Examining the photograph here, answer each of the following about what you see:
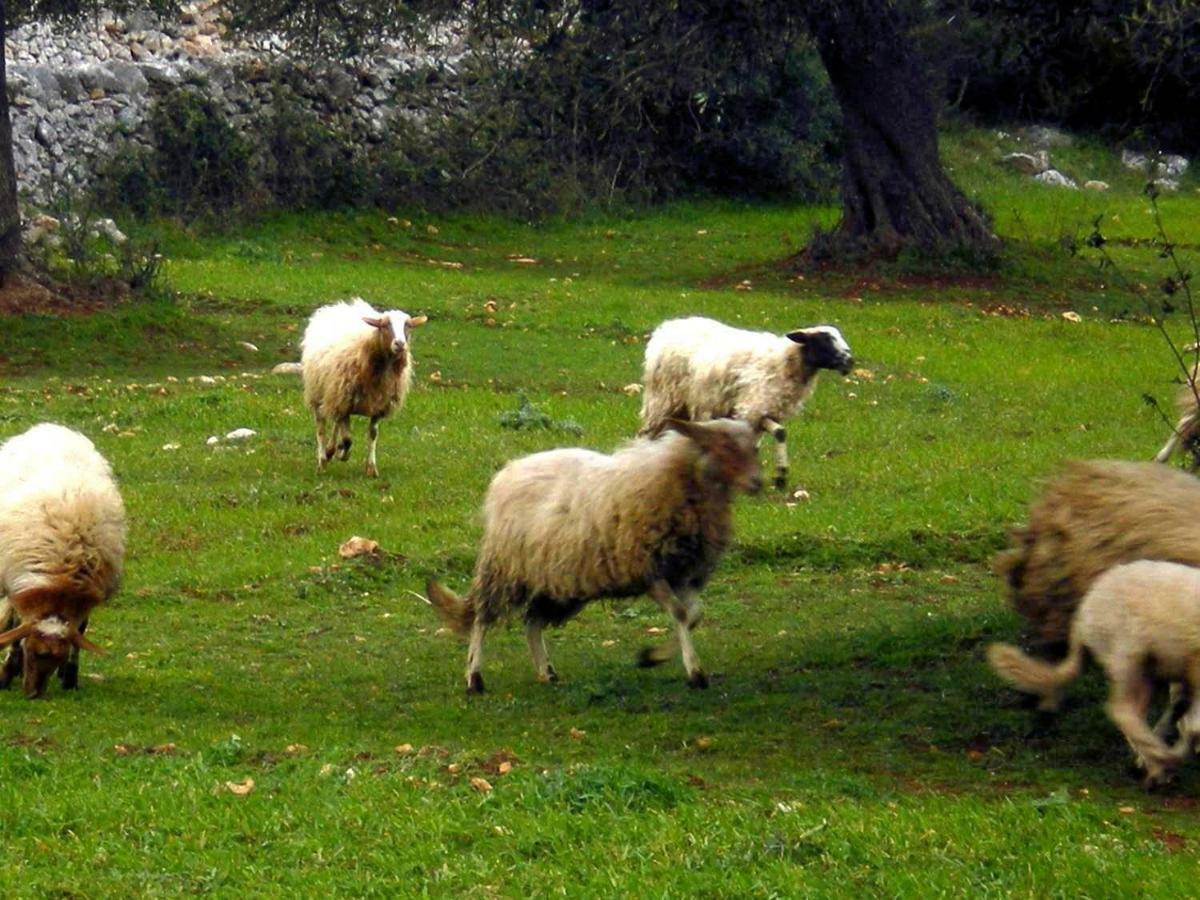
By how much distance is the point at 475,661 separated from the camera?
1052cm

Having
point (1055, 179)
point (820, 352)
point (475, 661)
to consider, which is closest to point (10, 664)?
point (475, 661)

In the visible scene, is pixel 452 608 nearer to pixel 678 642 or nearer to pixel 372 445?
pixel 678 642

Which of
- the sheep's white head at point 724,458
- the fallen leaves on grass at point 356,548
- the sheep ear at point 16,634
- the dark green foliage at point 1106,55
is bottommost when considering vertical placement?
the fallen leaves on grass at point 356,548

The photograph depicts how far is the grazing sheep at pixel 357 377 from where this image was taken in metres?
16.8

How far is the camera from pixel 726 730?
9281 mm

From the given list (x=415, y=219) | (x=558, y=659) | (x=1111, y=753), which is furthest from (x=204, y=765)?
(x=415, y=219)

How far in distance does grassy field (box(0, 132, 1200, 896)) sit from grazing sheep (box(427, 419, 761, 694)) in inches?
17.7

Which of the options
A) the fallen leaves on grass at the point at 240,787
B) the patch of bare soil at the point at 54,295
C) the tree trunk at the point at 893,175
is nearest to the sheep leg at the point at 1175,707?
the fallen leaves on grass at the point at 240,787

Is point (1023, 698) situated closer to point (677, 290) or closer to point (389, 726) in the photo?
point (389, 726)

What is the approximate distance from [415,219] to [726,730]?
28529mm

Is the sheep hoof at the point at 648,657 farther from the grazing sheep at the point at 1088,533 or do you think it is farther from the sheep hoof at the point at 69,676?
the sheep hoof at the point at 69,676

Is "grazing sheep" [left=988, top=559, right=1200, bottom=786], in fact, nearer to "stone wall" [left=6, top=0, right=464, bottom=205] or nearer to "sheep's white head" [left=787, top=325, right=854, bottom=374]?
"sheep's white head" [left=787, top=325, right=854, bottom=374]

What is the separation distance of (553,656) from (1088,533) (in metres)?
3.90

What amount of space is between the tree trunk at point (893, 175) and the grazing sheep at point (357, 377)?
14783mm
